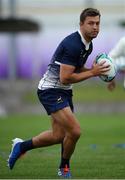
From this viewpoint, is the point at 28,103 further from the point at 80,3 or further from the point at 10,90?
the point at 80,3

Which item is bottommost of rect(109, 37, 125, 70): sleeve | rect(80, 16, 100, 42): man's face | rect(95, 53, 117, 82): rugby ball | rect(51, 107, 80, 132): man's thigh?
rect(51, 107, 80, 132): man's thigh

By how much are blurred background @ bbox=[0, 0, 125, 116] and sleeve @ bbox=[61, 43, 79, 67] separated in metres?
20.3

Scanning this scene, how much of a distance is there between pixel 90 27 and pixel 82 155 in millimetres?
4113

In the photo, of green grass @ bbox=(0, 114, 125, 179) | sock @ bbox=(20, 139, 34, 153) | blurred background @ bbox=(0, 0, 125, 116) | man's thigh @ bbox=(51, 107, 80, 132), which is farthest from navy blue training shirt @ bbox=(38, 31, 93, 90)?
blurred background @ bbox=(0, 0, 125, 116)

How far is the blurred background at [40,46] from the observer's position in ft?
113

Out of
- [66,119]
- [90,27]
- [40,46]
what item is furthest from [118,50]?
[40,46]

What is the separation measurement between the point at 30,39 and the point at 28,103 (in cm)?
522

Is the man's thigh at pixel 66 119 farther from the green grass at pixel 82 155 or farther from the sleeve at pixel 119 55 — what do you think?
the sleeve at pixel 119 55

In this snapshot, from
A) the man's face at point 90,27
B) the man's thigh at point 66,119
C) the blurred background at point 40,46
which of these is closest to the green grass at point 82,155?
the man's thigh at point 66,119

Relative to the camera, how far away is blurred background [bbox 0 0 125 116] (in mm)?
34469

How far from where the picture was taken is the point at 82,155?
16.1 m

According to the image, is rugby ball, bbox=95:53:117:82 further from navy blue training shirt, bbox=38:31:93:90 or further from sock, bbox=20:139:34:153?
sock, bbox=20:139:34:153

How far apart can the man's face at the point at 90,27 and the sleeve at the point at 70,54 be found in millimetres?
276

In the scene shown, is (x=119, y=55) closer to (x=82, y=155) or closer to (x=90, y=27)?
(x=82, y=155)
